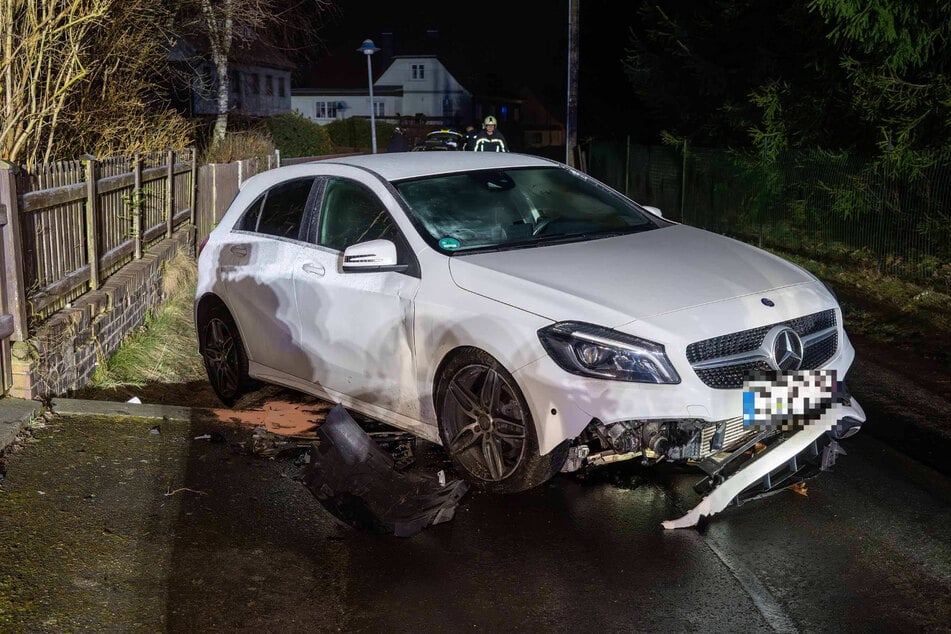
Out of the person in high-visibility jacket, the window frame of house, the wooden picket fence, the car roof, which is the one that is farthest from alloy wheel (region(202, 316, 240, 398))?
the window frame of house

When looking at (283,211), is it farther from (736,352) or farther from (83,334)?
(736,352)

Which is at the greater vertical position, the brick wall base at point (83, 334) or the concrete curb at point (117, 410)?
the brick wall base at point (83, 334)

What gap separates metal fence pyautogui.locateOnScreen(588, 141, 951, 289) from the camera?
13.4 m

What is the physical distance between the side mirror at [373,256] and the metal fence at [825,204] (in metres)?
9.05

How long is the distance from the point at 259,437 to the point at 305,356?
1.84 feet

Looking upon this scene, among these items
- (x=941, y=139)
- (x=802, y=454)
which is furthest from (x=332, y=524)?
(x=941, y=139)

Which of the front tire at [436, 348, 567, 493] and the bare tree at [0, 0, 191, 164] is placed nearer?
the front tire at [436, 348, 567, 493]

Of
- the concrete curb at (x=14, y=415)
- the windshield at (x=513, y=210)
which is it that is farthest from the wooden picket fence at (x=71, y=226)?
the windshield at (x=513, y=210)

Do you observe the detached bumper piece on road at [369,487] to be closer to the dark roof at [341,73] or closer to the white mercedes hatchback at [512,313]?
the white mercedes hatchback at [512,313]

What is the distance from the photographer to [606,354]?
4887mm

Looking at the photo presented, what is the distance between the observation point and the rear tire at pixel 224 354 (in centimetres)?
742

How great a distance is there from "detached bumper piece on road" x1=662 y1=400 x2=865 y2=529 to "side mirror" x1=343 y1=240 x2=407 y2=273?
77.7 inches

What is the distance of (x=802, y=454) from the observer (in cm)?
507

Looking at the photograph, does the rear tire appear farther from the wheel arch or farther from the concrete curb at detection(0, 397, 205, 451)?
the concrete curb at detection(0, 397, 205, 451)
